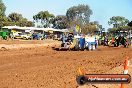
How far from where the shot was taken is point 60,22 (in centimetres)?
15188

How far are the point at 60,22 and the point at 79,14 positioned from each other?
66.4 feet

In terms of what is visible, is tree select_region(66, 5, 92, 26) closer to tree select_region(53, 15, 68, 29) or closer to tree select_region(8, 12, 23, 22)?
tree select_region(53, 15, 68, 29)

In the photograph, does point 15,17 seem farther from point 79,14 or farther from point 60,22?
point 79,14

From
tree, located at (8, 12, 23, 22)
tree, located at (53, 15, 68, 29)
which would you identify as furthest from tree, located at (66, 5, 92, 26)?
tree, located at (8, 12, 23, 22)

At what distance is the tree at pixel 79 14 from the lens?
127688mm

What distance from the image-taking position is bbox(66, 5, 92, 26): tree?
5027 inches

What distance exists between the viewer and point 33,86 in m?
12.0

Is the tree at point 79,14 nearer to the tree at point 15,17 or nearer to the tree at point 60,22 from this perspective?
the tree at point 60,22

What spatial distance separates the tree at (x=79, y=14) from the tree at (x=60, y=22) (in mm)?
12927

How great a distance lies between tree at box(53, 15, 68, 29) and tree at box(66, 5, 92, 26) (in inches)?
509

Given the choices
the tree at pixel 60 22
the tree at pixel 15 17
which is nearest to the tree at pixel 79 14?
the tree at pixel 60 22

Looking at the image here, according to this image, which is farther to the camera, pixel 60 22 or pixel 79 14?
pixel 60 22

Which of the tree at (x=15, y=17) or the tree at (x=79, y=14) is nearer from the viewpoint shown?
the tree at (x=79, y=14)

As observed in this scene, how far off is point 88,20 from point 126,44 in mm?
85463
